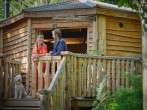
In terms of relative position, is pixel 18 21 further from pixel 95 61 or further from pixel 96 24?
pixel 95 61

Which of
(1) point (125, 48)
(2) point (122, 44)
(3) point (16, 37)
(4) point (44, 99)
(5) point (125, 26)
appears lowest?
(4) point (44, 99)

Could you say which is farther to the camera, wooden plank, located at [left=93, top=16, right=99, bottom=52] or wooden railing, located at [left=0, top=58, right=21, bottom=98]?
wooden plank, located at [left=93, top=16, right=99, bottom=52]

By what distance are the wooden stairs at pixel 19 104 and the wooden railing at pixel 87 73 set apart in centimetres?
97

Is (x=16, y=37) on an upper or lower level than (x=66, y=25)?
lower

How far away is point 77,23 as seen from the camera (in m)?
13.9

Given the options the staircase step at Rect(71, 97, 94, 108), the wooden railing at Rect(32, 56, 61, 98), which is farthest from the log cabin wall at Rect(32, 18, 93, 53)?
the staircase step at Rect(71, 97, 94, 108)

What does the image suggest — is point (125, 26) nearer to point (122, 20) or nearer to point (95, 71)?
point (122, 20)

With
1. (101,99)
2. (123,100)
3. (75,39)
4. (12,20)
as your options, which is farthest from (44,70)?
(75,39)

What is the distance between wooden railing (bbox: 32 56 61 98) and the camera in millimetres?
9648

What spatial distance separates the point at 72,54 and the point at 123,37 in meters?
5.25

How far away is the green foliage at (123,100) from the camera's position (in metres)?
8.81

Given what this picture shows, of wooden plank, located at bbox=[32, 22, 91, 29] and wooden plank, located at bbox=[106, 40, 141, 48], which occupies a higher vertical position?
wooden plank, located at bbox=[32, 22, 91, 29]

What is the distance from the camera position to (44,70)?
10289 millimetres

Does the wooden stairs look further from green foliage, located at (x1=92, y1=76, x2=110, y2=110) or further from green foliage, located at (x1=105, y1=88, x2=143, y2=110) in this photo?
green foliage, located at (x1=105, y1=88, x2=143, y2=110)
